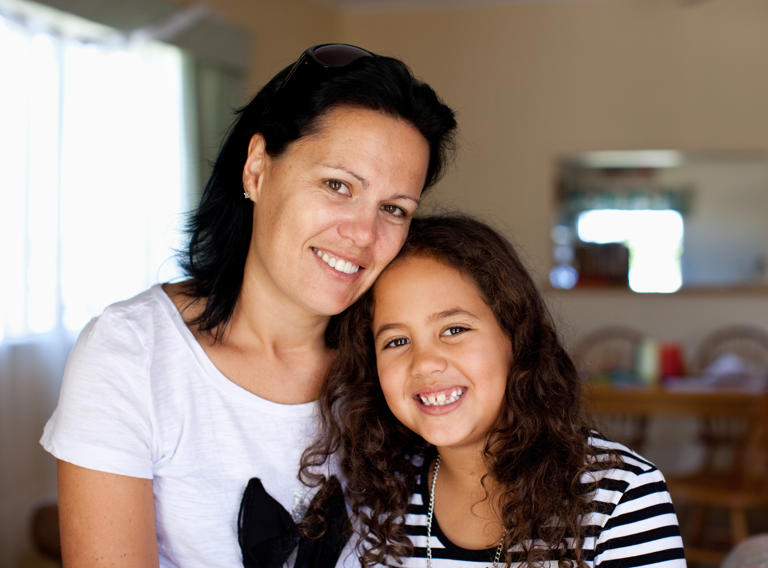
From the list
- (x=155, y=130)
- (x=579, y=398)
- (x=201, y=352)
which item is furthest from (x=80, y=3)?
(x=579, y=398)

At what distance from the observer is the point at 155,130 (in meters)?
3.95

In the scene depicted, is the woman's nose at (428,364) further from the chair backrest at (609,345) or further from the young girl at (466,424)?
the chair backrest at (609,345)

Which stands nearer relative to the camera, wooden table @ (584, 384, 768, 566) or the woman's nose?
the woman's nose

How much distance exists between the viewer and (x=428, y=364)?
1331 millimetres

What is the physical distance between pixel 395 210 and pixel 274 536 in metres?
0.56

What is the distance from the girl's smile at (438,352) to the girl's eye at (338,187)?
0.20 m

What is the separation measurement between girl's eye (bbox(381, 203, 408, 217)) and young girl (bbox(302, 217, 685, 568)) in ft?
0.33

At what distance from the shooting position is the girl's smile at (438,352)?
1.34 metres

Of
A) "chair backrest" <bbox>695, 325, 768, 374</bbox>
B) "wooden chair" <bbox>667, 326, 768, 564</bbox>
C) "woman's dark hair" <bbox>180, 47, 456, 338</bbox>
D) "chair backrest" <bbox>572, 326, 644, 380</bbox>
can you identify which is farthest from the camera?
"chair backrest" <bbox>572, 326, 644, 380</bbox>

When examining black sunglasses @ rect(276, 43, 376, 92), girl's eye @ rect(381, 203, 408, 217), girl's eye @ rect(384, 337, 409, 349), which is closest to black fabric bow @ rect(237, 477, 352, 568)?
girl's eye @ rect(384, 337, 409, 349)

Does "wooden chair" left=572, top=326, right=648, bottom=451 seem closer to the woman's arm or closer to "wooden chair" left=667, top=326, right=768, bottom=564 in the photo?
"wooden chair" left=667, top=326, right=768, bottom=564

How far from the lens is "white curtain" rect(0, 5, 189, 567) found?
321 cm

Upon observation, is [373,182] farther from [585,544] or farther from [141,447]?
[585,544]

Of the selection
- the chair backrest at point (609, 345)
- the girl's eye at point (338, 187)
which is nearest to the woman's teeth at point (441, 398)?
the girl's eye at point (338, 187)
